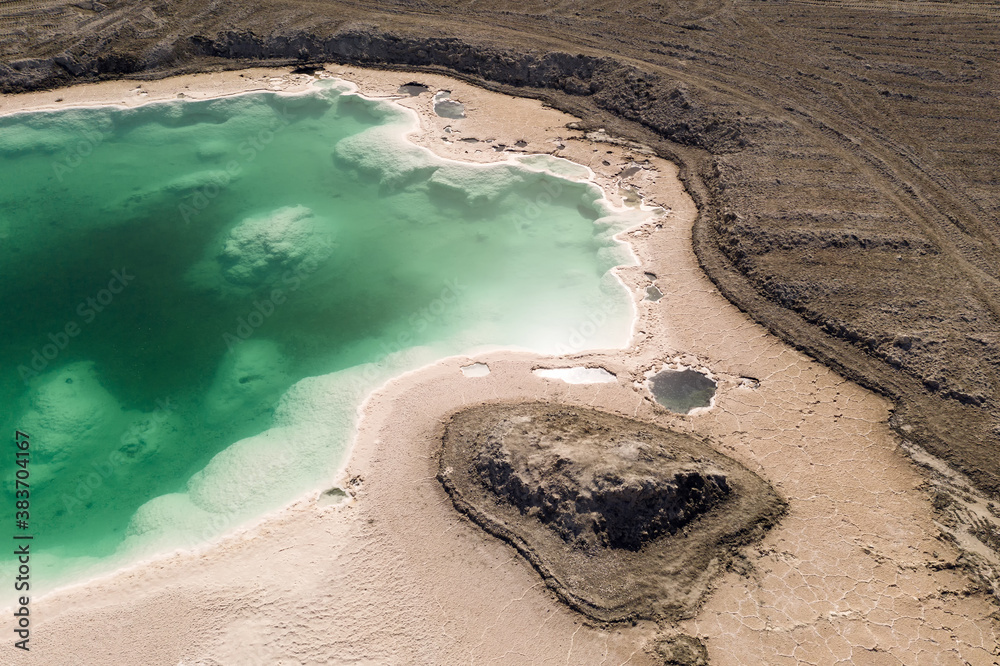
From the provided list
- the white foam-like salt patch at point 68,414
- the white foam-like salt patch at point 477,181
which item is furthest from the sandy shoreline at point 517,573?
the white foam-like salt patch at point 477,181

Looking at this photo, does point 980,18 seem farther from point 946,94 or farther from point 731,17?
point 731,17

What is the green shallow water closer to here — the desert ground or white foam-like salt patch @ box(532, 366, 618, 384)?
white foam-like salt patch @ box(532, 366, 618, 384)

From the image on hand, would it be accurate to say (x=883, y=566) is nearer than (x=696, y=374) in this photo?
Yes

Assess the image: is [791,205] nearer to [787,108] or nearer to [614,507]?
[787,108]

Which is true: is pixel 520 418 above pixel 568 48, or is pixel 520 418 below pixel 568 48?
below

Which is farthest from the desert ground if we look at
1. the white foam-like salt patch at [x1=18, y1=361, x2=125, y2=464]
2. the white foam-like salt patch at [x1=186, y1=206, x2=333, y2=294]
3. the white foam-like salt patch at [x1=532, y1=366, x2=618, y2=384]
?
the white foam-like salt patch at [x1=186, y1=206, x2=333, y2=294]

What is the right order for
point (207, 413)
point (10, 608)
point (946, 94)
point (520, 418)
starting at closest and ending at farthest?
1. point (10, 608)
2. point (520, 418)
3. point (207, 413)
4. point (946, 94)

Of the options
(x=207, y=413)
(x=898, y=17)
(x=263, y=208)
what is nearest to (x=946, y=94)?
(x=898, y=17)
